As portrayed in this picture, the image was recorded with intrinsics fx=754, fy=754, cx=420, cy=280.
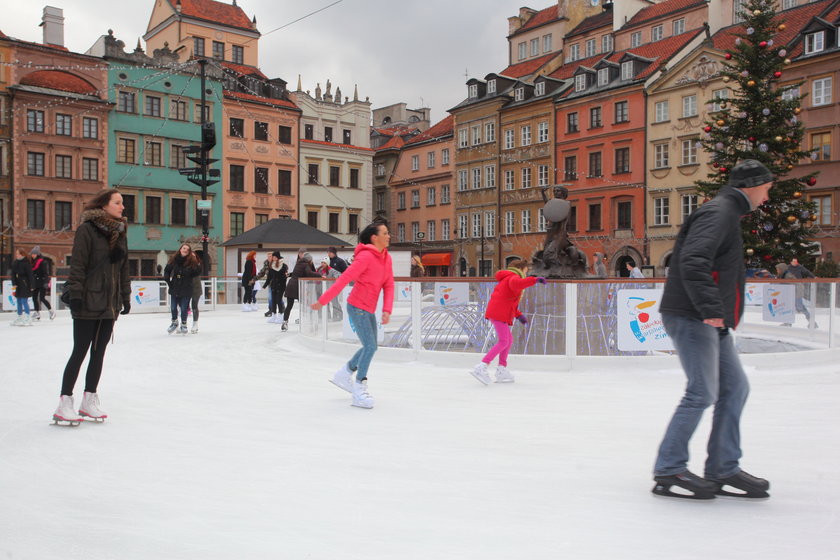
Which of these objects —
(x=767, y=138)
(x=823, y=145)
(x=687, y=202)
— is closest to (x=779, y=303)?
(x=767, y=138)

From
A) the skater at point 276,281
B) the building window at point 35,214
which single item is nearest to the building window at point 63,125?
the building window at point 35,214

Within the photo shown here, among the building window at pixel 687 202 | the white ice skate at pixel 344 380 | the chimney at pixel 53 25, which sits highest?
the chimney at pixel 53 25

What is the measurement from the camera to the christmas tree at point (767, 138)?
78.6 ft

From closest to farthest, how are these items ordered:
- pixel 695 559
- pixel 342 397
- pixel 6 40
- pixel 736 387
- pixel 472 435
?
pixel 695 559, pixel 736 387, pixel 472 435, pixel 342 397, pixel 6 40

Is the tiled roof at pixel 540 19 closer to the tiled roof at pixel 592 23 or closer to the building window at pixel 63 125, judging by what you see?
the tiled roof at pixel 592 23

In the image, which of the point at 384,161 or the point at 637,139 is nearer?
the point at 637,139

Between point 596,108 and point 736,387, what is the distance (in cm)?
4416

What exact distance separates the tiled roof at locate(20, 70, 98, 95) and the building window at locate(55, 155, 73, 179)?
3789 millimetres

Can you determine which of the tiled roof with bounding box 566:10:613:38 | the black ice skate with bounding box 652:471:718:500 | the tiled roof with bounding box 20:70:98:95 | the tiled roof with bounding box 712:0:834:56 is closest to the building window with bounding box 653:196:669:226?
the tiled roof with bounding box 712:0:834:56

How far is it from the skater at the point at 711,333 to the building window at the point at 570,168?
145ft

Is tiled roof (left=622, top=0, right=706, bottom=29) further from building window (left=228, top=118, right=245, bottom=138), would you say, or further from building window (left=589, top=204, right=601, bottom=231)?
building window (left=228, top=118, right=245, bottom=138)

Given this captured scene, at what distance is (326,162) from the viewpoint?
55.9m

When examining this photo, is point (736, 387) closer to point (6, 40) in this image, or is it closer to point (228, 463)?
point (228, 463)

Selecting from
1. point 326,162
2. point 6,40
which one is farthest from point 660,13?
point 6,40
